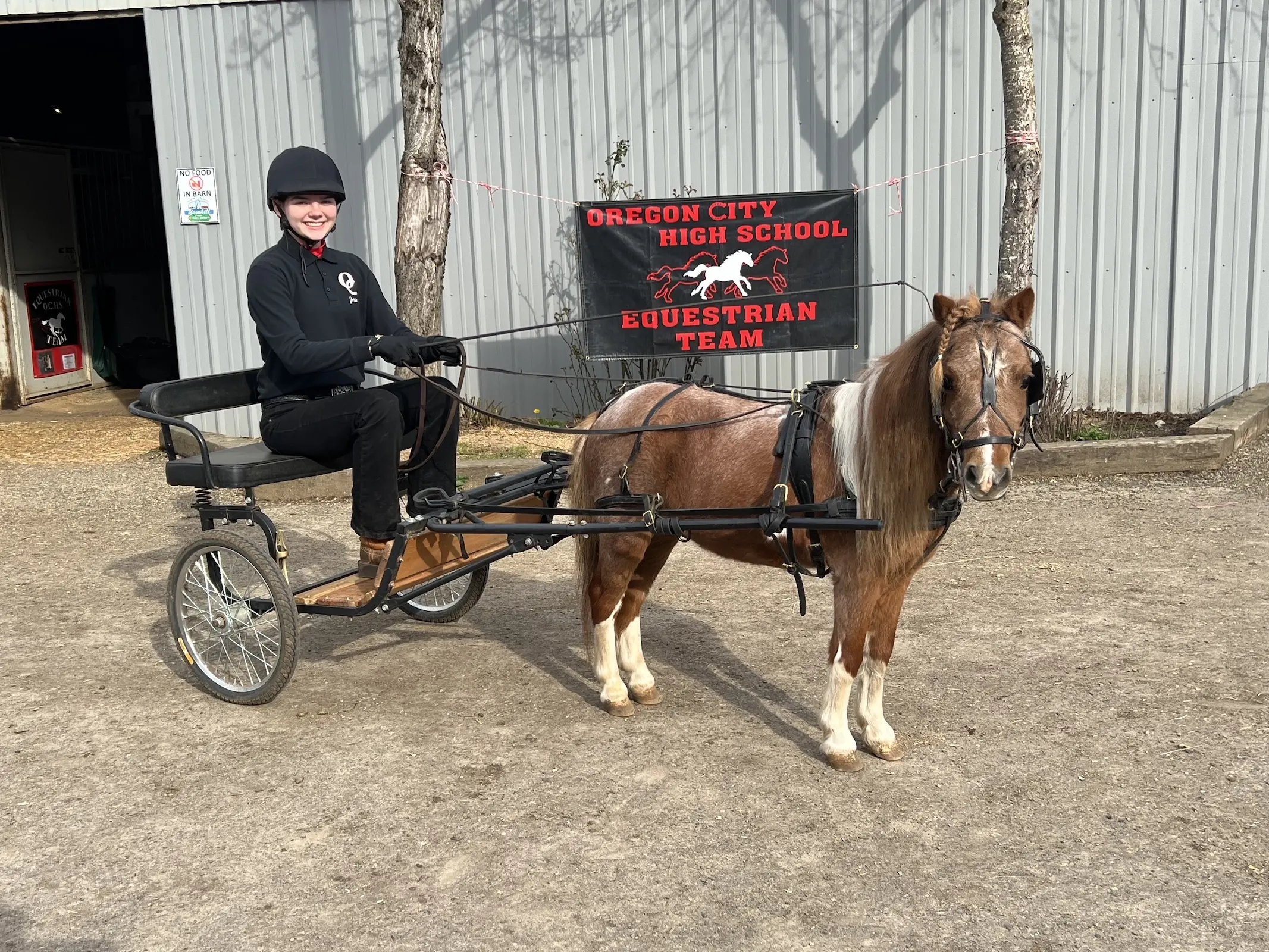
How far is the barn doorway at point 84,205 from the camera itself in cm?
1440

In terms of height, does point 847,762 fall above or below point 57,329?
below

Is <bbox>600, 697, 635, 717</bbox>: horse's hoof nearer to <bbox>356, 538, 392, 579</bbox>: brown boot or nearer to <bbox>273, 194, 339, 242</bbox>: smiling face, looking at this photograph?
<bbox>356, 538, 392, 579</bbox>: brown boot

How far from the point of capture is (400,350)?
4730 mm

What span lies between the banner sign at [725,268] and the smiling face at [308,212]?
427 centimetres

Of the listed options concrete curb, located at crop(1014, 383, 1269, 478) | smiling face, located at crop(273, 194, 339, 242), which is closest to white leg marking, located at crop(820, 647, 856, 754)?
smiling face, located at crop(273, 194, 339, 242)

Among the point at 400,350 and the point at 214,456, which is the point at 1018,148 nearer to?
the point at 400,350

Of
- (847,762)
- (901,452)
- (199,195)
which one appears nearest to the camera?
A: (901,452)

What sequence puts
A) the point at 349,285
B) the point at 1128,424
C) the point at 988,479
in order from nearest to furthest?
the point at 988,479
the point at 349,285
the point at 1128,424

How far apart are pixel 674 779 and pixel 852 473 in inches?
51.8

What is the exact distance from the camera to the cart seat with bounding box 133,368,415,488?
502cm

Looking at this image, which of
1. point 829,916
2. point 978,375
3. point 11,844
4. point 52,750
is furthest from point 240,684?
point 978,375

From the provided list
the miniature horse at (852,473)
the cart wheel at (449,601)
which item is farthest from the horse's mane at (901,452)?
the cart wheel at (449,601)

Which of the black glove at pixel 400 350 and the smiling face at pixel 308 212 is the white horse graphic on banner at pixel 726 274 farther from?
the black glove at pixel 400 350

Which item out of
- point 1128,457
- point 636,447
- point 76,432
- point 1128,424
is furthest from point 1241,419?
point 76,432
